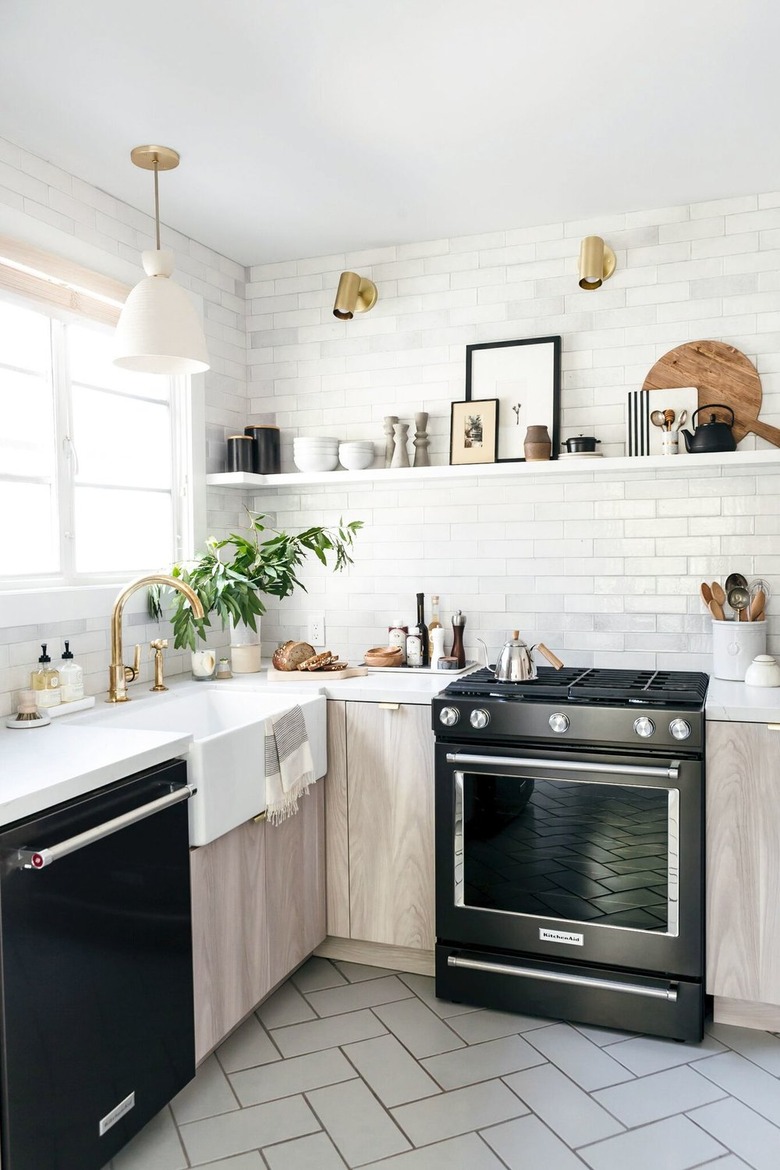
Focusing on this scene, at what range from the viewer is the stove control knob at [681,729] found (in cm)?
252

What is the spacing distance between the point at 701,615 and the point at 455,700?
1075 millimetres

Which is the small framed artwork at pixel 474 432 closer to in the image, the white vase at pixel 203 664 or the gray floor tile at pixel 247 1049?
the white vase at pixel 203 664

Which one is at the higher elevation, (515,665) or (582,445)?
(582,445)

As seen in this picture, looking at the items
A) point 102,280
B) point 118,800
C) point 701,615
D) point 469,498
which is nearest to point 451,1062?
point 118,800

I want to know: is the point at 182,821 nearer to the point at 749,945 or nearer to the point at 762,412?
the point at 749,945

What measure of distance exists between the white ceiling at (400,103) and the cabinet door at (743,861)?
1.80 m

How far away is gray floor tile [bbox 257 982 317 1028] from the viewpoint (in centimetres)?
270

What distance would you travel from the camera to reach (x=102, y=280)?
9.71 feet

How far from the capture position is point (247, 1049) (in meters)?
2.54

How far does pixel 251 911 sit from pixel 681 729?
138 centimetres

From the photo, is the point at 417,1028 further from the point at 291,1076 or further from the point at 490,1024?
the point at 291,1076

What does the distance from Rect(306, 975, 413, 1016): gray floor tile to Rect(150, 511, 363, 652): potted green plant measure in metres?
1.28

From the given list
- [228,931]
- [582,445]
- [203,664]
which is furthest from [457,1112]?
[582,445]

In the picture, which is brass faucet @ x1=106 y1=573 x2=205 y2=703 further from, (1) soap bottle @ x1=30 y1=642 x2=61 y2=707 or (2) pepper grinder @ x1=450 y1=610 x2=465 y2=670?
(2) pepper grinder @ x1=450 y1=610 x2=465 y2=670
